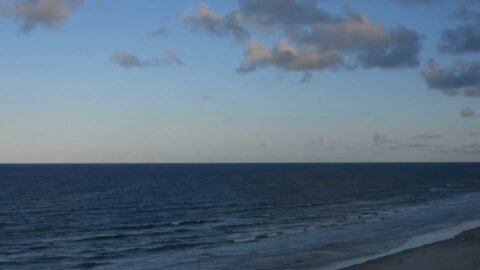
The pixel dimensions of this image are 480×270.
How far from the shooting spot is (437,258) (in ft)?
118

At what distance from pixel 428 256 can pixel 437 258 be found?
1.00m

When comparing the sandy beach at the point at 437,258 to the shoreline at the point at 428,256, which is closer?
the sandy beach at the point at 437,258

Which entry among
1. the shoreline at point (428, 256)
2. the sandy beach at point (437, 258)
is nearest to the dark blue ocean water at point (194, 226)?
the shoreline at point (428, 256)

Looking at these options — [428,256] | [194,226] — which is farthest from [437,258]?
[194,226]

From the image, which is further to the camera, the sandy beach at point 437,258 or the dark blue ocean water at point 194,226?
the dark blue ocean water at point 194,226

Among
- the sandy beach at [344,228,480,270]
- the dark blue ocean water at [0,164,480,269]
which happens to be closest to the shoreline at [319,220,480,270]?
the sandy beach at [344,228,480,270]

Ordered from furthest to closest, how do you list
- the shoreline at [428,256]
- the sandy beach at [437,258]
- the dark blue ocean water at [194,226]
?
the dark blue ocean water at [194,226], the shoreline at [428,256], the sandy beach at [437,258]

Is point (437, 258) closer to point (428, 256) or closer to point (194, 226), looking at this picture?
point (428, 256)

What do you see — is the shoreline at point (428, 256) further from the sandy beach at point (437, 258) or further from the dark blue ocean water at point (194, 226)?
the dark blue ocean water at point (194, 226)

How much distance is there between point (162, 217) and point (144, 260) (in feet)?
88.0

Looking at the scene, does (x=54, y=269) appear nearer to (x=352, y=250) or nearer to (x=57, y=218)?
(x=352, y=250)

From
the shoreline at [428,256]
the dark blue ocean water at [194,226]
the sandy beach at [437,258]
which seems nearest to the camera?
the sandy beach at [437,258]

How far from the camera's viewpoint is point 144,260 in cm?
3778

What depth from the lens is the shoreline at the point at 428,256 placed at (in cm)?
3372
